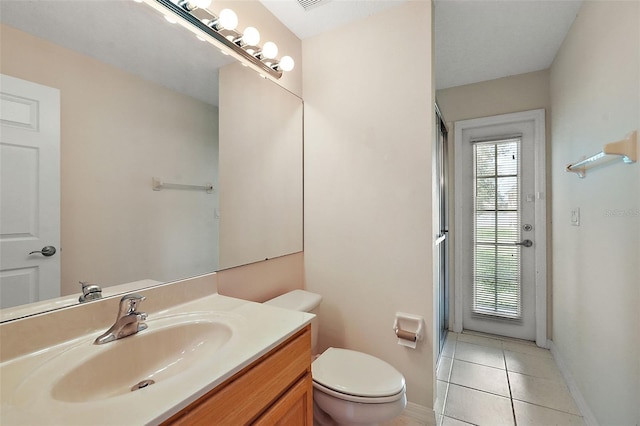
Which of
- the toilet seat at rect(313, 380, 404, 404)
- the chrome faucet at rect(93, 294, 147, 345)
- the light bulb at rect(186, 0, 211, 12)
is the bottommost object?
the toilet seat at rect(313, 380, 404, 404)

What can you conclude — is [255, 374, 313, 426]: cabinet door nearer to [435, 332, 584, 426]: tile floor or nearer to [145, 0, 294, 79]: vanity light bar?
[435, 332, 584, 426]: tile floor

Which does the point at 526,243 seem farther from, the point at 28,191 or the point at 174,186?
the point at 28,191

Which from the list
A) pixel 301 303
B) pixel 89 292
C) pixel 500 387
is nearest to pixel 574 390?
pixel 500 387

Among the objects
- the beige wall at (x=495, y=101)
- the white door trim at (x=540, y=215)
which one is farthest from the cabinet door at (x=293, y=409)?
the white door trim at (x=540, y=215)

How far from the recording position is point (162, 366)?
887 mm

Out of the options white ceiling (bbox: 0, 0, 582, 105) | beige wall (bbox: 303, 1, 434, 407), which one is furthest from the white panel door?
beige wall (bbox: 303, 1, 434, 407)

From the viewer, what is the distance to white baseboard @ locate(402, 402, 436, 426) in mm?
1533

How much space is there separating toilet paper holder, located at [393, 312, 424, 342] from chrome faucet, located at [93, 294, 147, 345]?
124 cm

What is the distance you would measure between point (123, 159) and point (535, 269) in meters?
3.08

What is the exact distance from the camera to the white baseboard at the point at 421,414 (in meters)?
1.53

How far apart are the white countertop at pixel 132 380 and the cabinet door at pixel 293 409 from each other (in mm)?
191

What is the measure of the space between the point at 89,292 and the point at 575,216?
2.51 meters

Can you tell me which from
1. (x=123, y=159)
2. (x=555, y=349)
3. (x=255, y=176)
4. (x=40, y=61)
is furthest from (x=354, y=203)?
(x=555, y=349)

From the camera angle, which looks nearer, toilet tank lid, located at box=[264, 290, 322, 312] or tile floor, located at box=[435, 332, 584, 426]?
toilet tank lid, located at box=[264, 290, 322, 312]
